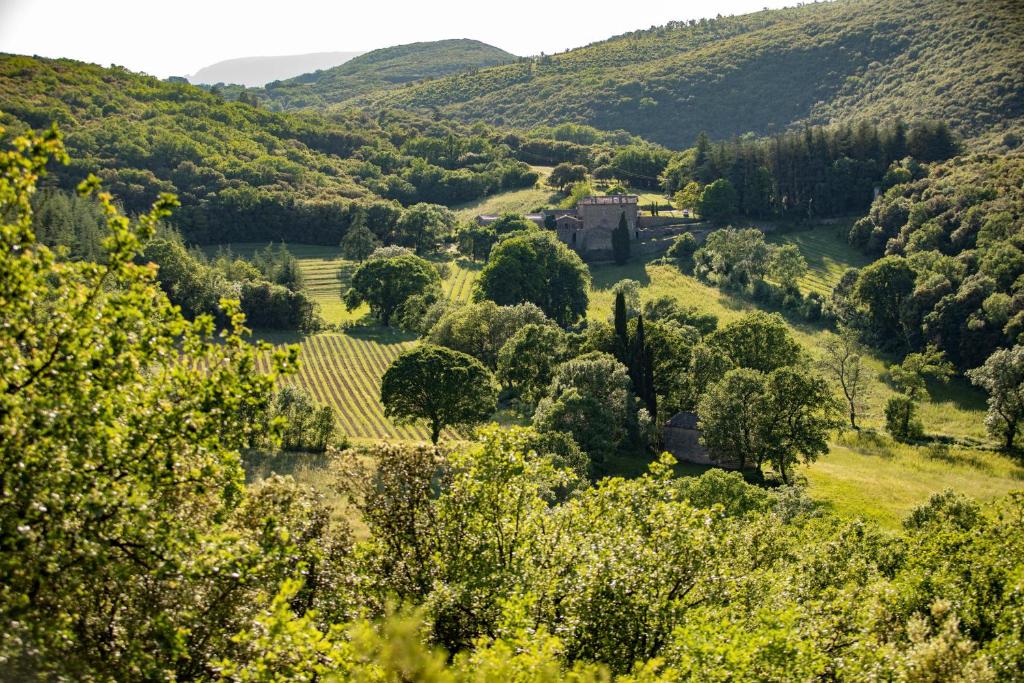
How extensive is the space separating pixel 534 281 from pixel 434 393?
143ft

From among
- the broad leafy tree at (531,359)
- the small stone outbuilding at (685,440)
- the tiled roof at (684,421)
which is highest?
the broad leafy tree at (531,359)

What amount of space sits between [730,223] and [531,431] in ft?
391

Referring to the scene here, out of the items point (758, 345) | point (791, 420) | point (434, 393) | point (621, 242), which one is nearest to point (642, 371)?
point (791, 420)

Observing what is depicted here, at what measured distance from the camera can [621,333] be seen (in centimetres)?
7100

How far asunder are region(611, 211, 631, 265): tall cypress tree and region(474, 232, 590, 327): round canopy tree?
1948cm

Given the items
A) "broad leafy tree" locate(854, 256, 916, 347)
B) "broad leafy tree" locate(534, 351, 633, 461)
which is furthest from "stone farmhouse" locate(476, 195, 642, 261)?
"broad leafy tree" locate(534, 351, 633, 461)

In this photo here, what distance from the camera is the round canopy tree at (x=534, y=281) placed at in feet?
335

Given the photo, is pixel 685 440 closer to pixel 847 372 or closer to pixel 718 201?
pixel 847 372

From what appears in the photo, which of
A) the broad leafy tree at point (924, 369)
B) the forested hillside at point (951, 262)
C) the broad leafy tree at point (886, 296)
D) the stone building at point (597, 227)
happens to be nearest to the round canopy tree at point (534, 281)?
the stone building at point (597, 227)

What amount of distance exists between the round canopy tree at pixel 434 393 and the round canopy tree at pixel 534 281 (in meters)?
39.4

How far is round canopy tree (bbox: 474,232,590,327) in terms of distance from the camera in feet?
335

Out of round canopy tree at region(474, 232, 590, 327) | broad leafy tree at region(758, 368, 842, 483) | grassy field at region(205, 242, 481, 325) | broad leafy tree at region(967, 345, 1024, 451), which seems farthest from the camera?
grassy field at region(205, 242, 481, 325)

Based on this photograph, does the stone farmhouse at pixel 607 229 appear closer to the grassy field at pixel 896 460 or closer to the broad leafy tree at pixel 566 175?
the grassy field at pixel 896 460

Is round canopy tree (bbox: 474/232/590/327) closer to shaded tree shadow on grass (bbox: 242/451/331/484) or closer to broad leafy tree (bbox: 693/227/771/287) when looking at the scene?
broad leafy tree (bbox: 693/227/771/287)
